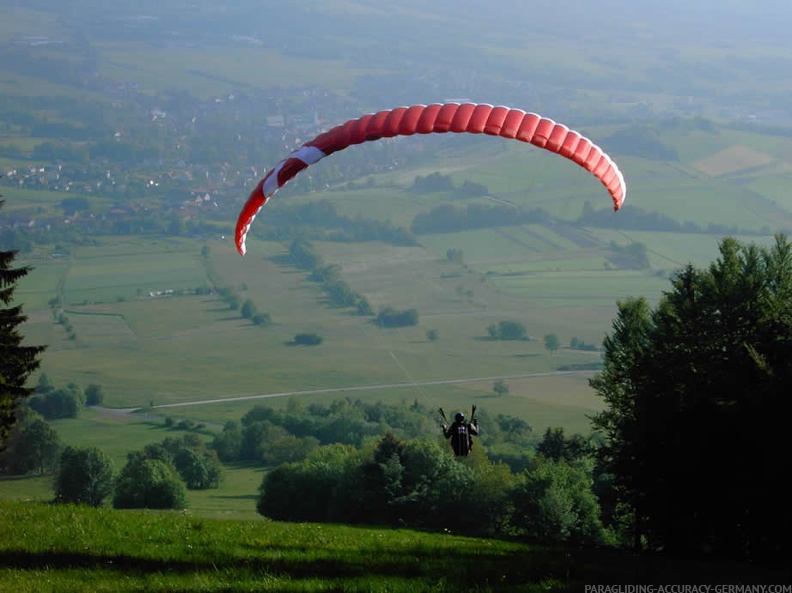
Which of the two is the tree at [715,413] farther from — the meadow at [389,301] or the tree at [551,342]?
the tree at [551,342]

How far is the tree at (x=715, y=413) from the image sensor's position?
19578 mm

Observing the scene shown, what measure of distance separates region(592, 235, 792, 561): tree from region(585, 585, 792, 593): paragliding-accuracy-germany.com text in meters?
6.66

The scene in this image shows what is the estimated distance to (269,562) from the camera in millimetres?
12656

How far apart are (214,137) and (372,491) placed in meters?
148

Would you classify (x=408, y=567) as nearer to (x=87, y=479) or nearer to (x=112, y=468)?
(x=87, y=479)

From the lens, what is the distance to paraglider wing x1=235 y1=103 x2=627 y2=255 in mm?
18281

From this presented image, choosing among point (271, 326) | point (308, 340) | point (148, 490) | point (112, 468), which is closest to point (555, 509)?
point (148, 490)

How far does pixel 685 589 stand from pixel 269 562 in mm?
4596

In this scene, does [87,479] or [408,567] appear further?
[87,479]

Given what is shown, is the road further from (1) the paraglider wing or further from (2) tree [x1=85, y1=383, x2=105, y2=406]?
(1) the paraglider wing

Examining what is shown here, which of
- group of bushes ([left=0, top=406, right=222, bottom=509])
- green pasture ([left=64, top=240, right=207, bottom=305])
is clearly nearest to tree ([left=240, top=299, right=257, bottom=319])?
green pasture ([left=64, top=240, right=207, bottom=305])

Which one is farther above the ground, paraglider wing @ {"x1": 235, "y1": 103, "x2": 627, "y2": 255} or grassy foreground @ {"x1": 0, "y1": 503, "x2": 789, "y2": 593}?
paraglider wing @ {"x1": 235, "y1": 103, "x2": 627, "y2": 255}

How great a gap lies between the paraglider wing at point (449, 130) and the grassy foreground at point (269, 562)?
641 centimetres

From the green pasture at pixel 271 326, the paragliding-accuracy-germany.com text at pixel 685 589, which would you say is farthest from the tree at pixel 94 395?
the paragliding-accuracy-germany.com text at pixel 685 589
